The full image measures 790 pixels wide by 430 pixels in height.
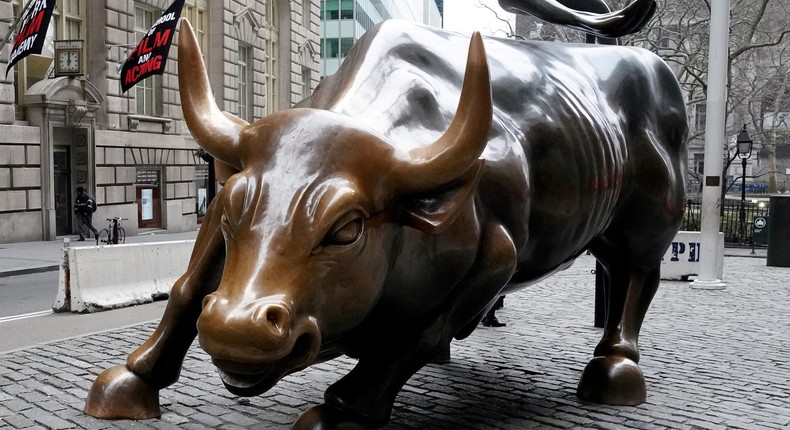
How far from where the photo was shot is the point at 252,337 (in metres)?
2.61

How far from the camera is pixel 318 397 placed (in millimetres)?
4965

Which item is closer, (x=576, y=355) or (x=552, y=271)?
(x=552, y=271)

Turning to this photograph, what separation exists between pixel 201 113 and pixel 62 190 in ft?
68.5

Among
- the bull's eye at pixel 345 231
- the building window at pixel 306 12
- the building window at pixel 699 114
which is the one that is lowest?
the bull's eye at pixel 345 231

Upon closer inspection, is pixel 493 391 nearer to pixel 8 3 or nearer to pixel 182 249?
pixel 182 249

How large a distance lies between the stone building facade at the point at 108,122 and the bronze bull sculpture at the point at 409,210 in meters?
17.6

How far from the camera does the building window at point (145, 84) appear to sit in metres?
25.1

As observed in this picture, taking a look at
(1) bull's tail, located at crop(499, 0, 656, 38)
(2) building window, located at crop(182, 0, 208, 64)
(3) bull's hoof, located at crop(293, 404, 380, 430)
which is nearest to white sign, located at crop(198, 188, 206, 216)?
(2) building window, located at crop(182, 0, 208, 64)

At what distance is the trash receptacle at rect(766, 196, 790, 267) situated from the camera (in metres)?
16.2

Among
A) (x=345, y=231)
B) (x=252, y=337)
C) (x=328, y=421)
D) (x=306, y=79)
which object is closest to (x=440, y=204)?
(x=345, y=231)

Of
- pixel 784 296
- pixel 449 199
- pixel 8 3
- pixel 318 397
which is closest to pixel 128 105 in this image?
pixel 8 3

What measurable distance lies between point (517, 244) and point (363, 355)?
0.97 metres

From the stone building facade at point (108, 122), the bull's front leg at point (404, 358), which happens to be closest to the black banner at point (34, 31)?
the stone building facade at point (108, 122)

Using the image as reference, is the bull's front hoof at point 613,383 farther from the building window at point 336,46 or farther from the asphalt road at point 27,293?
the building window at point 336,46
